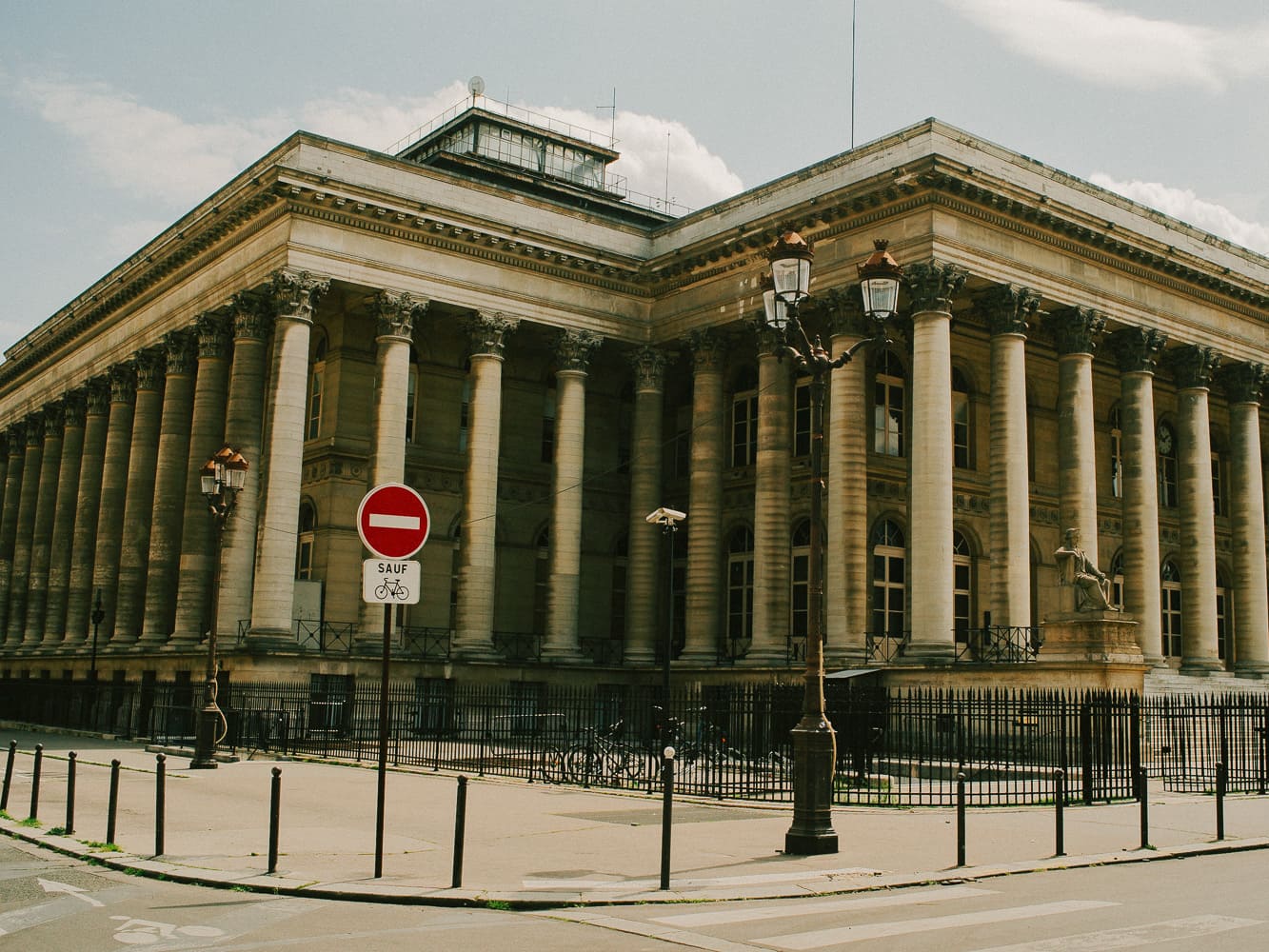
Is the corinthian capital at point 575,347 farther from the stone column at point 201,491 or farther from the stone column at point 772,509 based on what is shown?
the stone column at point 201,491

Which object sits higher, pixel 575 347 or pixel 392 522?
pixel 575 347

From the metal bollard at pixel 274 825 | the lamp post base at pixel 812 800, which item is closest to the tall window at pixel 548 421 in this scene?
the lamp post base at pixel 812 800

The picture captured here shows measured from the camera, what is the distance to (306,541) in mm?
39562

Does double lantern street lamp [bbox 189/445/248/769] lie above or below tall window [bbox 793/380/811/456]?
below

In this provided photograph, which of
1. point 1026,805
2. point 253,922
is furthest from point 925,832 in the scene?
point 253,922

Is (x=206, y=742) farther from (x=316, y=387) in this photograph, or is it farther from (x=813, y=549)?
(x=316, y=387)

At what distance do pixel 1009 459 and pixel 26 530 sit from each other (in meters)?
40.8

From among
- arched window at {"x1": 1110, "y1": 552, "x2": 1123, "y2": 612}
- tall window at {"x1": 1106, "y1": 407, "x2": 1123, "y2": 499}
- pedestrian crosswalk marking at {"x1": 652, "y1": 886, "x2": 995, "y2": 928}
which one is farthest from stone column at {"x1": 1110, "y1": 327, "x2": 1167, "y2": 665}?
pedestrian crosswalk marking at {"x1": 652, "y1": 886, "x2": 995, "y2": 928}

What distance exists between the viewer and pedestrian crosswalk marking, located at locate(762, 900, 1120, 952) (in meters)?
9.27

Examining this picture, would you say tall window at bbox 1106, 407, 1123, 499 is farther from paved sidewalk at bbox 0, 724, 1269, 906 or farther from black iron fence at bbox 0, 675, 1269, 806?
paved sidewalk at bbox 0, 724, 1269, 906

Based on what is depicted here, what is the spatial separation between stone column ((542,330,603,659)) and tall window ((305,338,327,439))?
726 centimetres

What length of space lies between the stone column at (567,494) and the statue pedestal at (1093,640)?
14.5 metres

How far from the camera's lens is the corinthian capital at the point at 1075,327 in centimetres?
3494

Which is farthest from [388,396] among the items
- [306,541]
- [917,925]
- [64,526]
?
[917,925]
